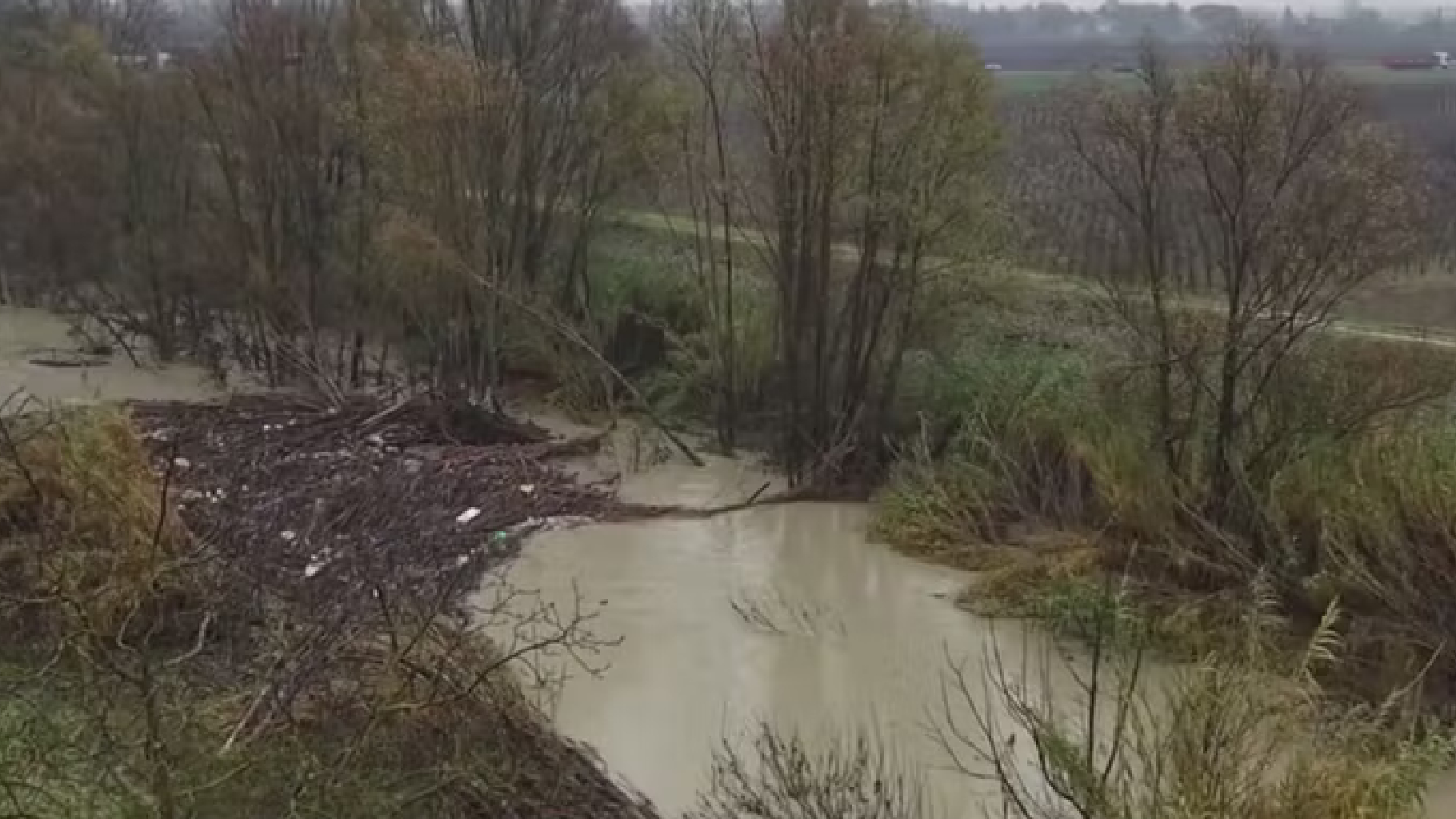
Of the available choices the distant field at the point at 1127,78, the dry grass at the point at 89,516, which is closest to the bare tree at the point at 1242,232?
the distant field at the point at 1127,78

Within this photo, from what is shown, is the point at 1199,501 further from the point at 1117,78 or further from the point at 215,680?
the point at 215,680

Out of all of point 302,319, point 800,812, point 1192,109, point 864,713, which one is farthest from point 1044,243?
point 800,812

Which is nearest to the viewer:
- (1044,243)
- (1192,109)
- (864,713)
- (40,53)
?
(864,713)

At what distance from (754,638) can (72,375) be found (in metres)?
13.4

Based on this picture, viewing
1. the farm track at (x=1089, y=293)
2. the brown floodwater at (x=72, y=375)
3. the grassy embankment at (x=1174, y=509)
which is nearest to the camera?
the grassy embankment at (x=1174, y=509)

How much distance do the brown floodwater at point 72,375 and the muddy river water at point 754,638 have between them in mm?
7600

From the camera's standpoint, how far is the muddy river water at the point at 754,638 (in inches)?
384

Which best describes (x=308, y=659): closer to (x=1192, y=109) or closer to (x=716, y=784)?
(x=716, y=784)

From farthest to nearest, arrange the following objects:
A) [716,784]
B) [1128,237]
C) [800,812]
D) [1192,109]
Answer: [1128,237] < [1192,109] < [716,784] < [800,812]

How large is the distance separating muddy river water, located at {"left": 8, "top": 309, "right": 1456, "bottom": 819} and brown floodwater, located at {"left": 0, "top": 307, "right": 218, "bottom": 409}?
760 cm

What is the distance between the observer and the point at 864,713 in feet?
33.9

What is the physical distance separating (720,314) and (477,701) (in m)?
9.96

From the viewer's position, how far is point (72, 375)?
71.2 feet

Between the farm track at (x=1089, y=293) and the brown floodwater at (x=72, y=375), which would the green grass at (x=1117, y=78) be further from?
the brown floodwater at (x=72, y=375)
